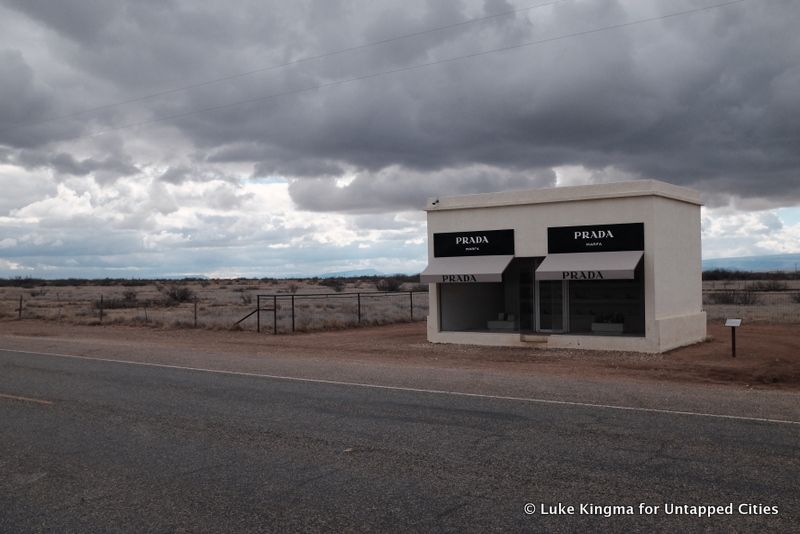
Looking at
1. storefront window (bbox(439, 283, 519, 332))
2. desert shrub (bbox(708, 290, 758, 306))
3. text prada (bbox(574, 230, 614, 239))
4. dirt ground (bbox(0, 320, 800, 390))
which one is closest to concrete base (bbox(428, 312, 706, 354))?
dirt ground (bbox(0, 320, 800, 390))

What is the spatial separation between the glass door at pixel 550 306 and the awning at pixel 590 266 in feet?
6.93

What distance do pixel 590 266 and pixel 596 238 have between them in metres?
0.99

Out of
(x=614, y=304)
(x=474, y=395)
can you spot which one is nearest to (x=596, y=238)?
(x=614, y=304)

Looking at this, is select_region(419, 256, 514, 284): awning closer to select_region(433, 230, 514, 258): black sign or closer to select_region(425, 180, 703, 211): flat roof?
select_region(433, 230, 514, 258): black sign

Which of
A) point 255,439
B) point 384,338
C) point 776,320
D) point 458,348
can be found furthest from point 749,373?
point 776,320

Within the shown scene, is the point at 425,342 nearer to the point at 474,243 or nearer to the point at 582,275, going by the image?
the point at 474,243

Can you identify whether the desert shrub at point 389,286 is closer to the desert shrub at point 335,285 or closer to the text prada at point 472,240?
the desert shrub at point 335,285

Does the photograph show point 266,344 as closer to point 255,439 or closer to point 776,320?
point 255,439

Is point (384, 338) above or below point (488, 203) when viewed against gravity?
below

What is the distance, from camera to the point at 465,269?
21984 millimetres

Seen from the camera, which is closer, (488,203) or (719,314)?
(488,203)

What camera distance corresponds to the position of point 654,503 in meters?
6.14

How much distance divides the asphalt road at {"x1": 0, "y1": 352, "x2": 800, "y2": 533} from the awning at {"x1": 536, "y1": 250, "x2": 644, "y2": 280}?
8.64 metres

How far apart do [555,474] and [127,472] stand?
4.14 meters
